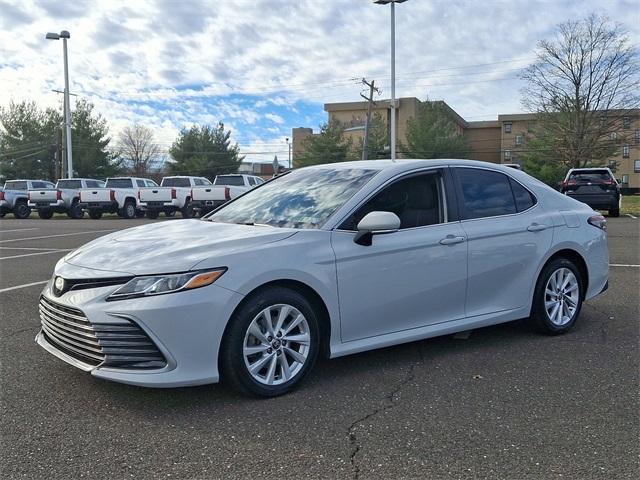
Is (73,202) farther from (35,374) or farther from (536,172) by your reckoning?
(536,172)

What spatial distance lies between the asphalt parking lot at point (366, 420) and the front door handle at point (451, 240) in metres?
0.89

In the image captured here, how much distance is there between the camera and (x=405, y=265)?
168 inches

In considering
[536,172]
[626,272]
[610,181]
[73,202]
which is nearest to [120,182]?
[73,202]

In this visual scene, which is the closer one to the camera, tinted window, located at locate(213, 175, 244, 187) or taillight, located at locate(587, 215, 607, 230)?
taillight, located at locate(587, 215, 607, 230)

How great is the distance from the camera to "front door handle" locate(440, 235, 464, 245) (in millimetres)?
4504

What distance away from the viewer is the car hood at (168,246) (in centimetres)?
358

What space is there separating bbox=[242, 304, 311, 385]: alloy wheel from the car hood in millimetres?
471

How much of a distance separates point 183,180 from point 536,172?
34646mm

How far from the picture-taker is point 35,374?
423 cm

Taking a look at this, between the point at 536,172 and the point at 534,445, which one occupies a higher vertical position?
the point at 536,172

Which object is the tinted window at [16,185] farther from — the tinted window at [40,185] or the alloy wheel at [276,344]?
the alloy wheel at [276,344]

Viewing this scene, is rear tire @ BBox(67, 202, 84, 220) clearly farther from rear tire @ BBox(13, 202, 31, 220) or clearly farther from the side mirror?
the side mirror

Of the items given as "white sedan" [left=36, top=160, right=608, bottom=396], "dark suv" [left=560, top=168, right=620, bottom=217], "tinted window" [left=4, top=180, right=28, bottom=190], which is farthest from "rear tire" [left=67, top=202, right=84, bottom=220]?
"white sedan" [left=36, top=160, right=608, bottom=396]

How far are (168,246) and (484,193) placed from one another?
268 cm
